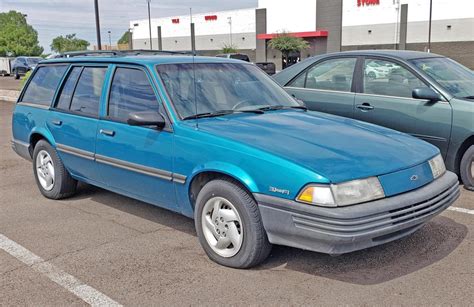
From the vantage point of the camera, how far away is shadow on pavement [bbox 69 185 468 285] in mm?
3689

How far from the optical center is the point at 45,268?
3.89 m

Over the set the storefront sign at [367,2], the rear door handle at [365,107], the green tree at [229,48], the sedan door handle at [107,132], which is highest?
the storefront sign at [367,2]

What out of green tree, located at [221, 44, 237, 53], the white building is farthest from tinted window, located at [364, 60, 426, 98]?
green tree, located at [221, 44, 237, 53]

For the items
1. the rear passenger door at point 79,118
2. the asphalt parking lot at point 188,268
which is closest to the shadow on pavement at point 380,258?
the asphalt parking lot at point 188,268

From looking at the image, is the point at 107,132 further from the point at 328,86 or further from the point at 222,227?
the point at 328,86

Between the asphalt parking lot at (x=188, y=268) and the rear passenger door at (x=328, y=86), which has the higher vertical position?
the rear passenger door at (x=328, y=86)

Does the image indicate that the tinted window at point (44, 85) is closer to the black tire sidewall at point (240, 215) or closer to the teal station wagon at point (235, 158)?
the teal station wagon at point (235, 158)

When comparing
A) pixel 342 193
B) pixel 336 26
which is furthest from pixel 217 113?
pixel 336 26

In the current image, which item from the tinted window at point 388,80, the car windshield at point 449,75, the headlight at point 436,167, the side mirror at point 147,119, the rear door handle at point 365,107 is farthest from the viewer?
the rear door handle at point 365,107

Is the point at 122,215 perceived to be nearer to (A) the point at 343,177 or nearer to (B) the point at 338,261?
(B) the point at 338,261

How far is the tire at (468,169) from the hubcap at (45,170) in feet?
15.3

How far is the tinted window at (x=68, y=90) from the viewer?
5.42m

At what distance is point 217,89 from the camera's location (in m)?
4.60

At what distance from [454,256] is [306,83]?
3.68 meters
